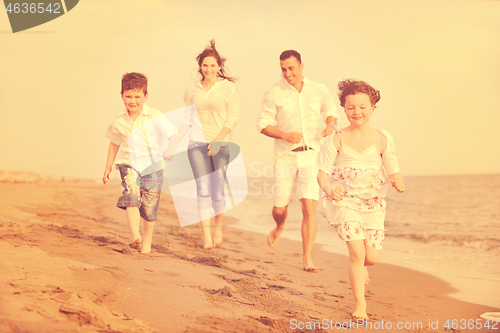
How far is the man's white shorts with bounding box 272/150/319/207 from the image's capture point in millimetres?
4539

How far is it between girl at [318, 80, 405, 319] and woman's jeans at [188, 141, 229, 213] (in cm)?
211

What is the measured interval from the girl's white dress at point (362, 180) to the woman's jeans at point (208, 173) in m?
2.11

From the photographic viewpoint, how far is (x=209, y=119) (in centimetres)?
500

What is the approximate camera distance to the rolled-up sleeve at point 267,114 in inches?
182

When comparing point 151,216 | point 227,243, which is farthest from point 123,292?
point 227,243

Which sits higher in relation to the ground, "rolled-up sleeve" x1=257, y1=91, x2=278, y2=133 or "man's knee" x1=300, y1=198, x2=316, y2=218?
"rolled-up sleeve" x1=257, y1=91, x2=278, y2=133

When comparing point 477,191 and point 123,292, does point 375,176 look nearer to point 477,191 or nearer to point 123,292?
point 123,292

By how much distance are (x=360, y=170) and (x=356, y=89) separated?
0.58 meters

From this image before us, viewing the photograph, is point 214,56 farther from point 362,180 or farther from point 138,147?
point 362,180

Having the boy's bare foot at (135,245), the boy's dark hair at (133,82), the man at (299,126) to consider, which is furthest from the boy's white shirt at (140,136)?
the man at (299,126)

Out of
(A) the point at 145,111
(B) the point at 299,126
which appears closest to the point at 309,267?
(B) the point at 299,126

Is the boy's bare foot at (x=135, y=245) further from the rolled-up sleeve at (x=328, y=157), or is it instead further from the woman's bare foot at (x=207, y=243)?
the rolled-up sleeve at (x=328, y=157)

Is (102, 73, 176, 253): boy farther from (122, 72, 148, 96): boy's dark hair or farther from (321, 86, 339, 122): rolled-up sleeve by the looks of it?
(321, 86, 339, 122): rolled-up sleeve

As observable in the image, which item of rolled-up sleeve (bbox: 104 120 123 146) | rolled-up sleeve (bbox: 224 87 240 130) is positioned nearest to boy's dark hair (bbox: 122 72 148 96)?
rolled-up sleeve (bbox: 104 120 123 146)
